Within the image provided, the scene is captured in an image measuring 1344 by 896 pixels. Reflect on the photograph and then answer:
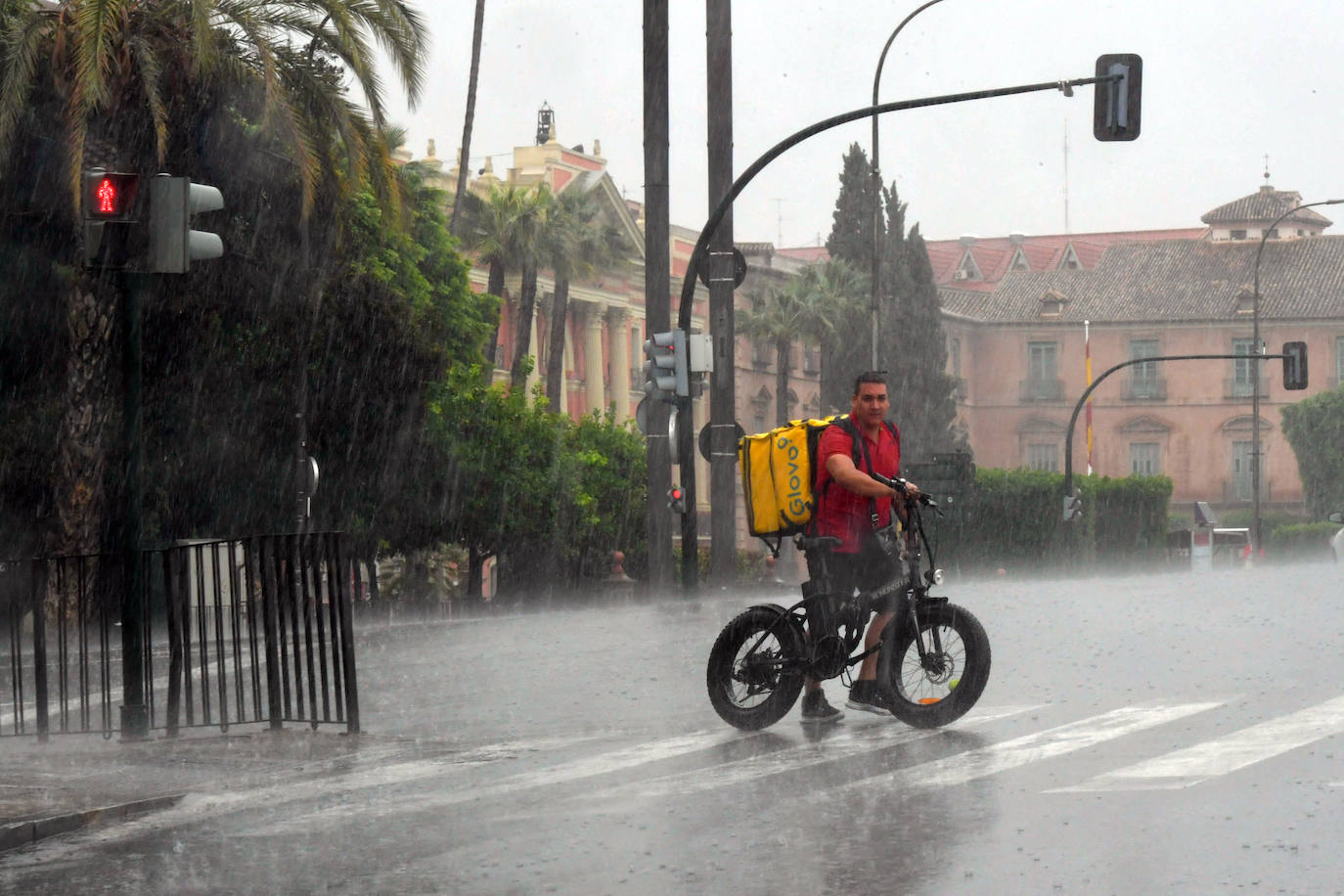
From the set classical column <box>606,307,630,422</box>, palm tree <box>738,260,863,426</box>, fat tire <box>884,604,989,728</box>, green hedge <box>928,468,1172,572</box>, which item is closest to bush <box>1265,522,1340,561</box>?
palm tree <box>738,260,863,426</box>

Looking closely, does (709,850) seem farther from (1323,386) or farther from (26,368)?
(1323,386)

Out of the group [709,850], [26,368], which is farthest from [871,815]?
[26,368]

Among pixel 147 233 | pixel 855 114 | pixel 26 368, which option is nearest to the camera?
pixel 147 233

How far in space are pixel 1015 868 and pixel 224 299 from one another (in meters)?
24.5

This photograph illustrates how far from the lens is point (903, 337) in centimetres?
8656

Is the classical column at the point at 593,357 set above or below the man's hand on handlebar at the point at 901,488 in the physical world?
above

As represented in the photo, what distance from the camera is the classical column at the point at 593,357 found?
7631 cm

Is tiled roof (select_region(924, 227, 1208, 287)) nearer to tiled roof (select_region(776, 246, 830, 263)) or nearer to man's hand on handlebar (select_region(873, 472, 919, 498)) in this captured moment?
tiled roof (select_region(776, 246, 830, 263))

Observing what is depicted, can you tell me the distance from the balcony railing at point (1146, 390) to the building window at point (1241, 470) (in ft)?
14.0

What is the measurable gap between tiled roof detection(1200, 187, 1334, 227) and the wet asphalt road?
326ft

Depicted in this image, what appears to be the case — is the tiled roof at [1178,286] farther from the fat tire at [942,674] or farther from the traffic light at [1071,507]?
the fat tire at [942,674]

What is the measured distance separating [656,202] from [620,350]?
52780 millimetres

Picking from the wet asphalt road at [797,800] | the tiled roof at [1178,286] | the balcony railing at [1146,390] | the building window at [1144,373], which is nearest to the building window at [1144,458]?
the balcony railing at [1146,390]

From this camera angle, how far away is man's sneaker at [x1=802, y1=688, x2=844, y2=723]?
1073cm
